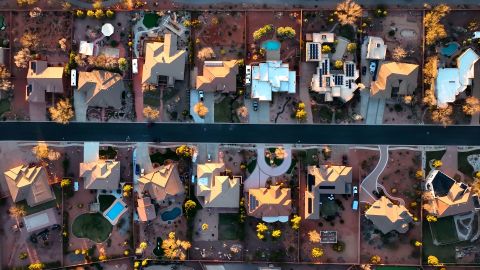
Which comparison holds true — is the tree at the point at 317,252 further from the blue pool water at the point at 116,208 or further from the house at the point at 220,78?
the blue pool water at the point at 116,208

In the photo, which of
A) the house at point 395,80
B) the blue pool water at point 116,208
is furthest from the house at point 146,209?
the house at point 395,80

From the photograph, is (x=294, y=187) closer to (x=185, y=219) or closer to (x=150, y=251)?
(x=185, y=219)

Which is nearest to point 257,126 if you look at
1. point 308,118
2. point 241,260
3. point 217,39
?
point 308,118

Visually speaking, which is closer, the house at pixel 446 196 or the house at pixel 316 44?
the house at pixel 446 196

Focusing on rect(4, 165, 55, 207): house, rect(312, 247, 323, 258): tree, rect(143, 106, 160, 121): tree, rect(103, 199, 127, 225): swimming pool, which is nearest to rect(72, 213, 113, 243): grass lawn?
rect(103, 199, 127, 225): swimming pool

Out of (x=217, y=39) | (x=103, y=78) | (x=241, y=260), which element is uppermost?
(x=217, y=39)
